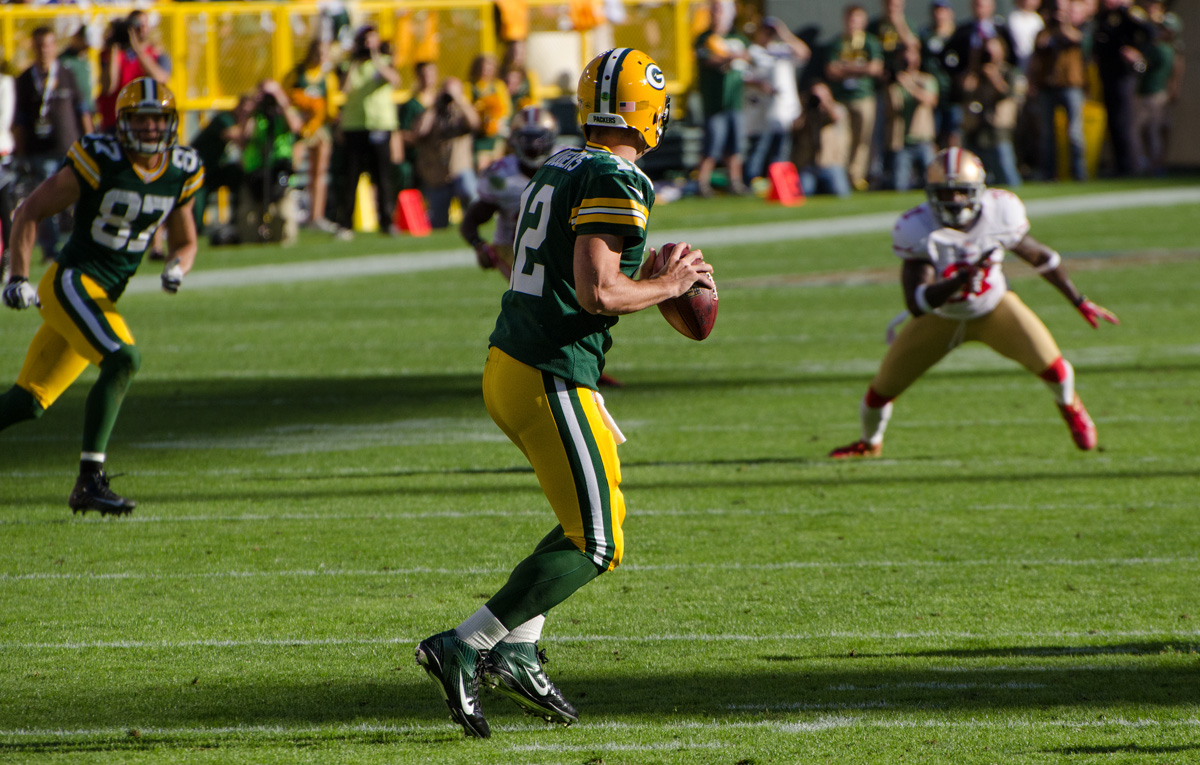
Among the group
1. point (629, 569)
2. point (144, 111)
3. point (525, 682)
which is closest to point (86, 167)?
point (144, 111)

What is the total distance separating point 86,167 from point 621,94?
11.2ft

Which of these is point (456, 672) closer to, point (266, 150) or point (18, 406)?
point (18, 406)

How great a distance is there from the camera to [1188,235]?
1655 cm

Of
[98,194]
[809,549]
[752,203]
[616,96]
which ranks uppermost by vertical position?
[616,96]

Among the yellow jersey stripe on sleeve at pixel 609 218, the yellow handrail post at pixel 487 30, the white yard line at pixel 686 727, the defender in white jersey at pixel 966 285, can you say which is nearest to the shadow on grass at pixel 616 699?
the white yard line at pixel 686 727

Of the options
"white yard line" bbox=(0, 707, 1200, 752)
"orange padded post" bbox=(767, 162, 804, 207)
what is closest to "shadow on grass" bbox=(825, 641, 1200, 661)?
"white yard line" bbox=(0, 707, 1200, 752)

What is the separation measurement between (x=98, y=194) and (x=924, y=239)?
375cm

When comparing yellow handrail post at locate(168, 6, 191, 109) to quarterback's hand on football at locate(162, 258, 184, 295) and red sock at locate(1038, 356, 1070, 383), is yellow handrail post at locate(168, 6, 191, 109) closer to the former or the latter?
quarterback's hand on football at locate(162, 258, 184, 295)

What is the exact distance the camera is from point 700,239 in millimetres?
16938

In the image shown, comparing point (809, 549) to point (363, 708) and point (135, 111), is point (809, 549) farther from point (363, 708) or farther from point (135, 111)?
point (135, 111)

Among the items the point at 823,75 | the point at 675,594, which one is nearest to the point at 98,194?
the point at 675,594

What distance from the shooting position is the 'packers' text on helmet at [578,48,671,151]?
160 inches

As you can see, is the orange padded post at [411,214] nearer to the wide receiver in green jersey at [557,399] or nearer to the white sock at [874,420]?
the white sock at [874,420]

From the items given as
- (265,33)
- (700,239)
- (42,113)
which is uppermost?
(265,33)
